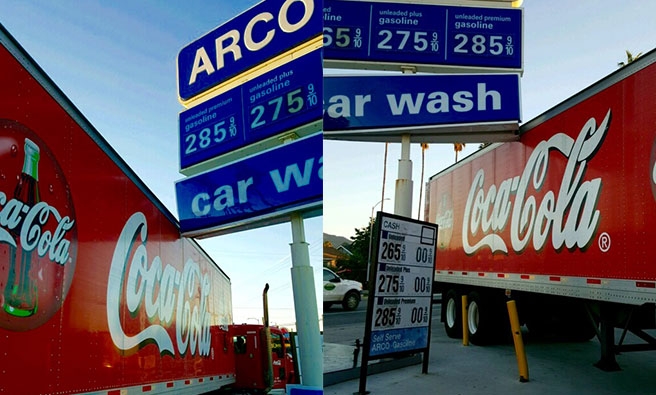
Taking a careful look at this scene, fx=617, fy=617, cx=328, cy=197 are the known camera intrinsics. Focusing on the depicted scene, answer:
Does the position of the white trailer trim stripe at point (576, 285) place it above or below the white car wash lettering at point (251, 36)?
below

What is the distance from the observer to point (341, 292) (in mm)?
18484

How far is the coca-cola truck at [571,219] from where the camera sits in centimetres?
573

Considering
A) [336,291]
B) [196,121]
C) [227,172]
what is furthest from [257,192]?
[336,291]

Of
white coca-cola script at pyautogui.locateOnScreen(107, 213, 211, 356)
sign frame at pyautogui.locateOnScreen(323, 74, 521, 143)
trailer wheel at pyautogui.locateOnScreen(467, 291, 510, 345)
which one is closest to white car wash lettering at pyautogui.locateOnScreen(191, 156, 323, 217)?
white coca-cola script at pyautogui.locateOnScreen(107, 213, 211, 356)

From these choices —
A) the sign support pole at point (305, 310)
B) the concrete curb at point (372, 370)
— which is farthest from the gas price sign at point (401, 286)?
the sign support pole at point (305, 310)

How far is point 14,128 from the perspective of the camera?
2635 mm

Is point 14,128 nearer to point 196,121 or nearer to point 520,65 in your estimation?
point 196,121

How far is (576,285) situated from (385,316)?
7.10 ft

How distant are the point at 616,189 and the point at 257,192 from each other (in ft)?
11.5

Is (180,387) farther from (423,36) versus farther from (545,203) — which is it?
(423,36)

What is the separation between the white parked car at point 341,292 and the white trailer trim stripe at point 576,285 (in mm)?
8079

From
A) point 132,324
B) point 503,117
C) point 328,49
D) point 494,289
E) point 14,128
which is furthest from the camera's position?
point 494,289

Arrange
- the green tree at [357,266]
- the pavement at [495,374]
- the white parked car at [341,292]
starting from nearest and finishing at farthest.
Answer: the pavement at [495,374] → the green tree at [357,266] → the white parked car at [341,292]

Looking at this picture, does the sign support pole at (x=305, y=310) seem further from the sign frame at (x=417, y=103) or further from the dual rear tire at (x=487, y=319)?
the dual rear tire at (x=487, y=319)
